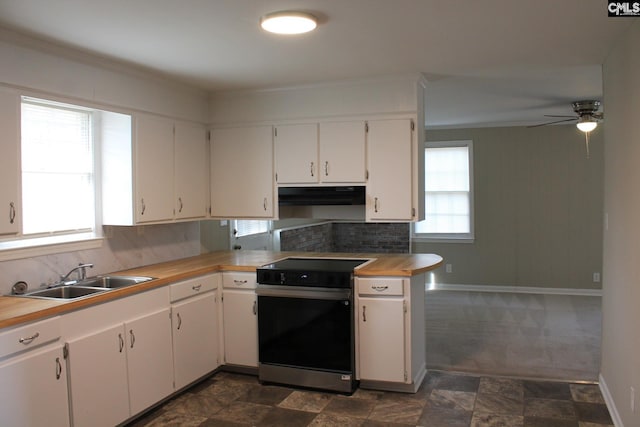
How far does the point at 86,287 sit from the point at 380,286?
76.1 inches

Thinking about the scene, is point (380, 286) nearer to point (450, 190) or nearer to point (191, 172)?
point (191, 172)

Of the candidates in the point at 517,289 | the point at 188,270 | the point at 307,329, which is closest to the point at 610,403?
the point at 307,329

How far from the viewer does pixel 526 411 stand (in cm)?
345

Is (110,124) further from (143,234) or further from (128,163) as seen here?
(143,234)

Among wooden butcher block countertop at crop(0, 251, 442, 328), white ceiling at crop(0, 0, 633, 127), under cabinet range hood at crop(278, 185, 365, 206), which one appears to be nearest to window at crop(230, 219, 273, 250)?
wooden butcher block countertop at crop(0, 251, 442, 328)

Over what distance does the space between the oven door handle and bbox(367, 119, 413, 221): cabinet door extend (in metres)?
0.80

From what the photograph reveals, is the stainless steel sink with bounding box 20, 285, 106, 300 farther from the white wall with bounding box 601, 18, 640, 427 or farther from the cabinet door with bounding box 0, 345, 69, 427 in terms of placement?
the white wall with bounding box 601, 18, 640, 427

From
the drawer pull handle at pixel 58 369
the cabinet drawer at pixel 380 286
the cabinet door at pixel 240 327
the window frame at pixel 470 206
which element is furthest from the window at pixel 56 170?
the window frame at pixel 470 206

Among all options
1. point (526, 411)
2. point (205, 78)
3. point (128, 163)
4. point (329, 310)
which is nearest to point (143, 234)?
point (128, 163)

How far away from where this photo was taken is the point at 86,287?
3346mm

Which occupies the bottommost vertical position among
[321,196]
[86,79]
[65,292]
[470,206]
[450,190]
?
[65,292]

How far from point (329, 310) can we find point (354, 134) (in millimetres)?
1427

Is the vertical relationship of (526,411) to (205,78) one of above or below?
below

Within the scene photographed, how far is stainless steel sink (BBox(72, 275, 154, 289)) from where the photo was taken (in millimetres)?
3523
